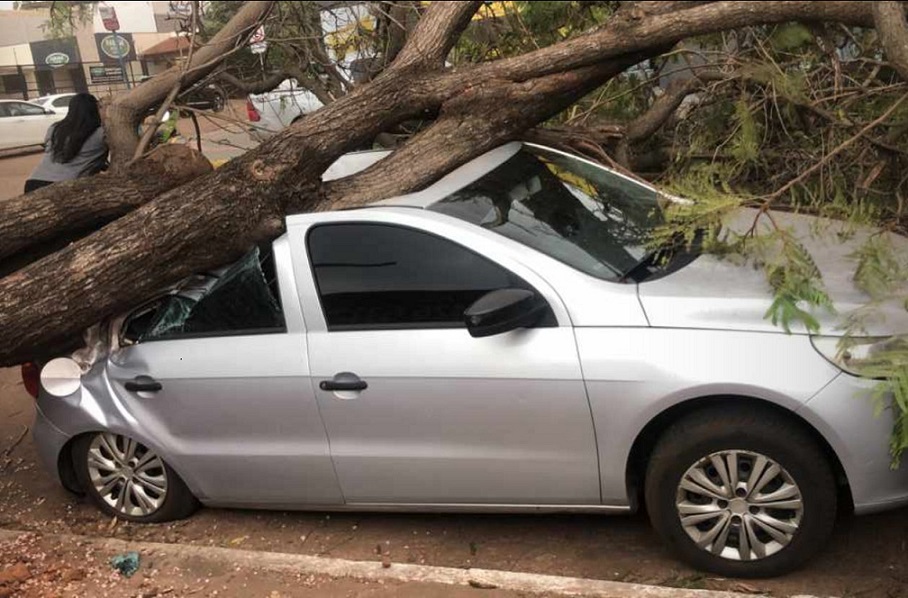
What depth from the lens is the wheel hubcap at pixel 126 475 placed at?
411 centimetres

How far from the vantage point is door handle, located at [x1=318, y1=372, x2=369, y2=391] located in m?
3.45

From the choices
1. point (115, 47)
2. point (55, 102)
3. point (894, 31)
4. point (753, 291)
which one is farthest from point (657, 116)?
point (55, 102)

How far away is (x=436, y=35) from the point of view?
518 cm

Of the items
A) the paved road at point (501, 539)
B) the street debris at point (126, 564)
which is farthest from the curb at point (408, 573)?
the paved road at point (501, 539)

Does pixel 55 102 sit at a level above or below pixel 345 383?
above

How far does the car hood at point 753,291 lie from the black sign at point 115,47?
12.8m

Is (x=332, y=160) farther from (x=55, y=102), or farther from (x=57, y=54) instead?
(x=55, y=102)

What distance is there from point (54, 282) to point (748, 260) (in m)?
3.09

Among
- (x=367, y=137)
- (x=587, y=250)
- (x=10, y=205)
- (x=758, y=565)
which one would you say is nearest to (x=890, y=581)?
(x=758, y=565)

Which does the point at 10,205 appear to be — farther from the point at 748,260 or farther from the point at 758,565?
the point at 758,565

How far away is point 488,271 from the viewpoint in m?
3.37

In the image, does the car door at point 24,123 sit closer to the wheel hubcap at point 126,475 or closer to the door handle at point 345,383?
the wheel hubcap at point 126,475

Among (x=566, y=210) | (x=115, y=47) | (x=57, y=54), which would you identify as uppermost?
(x=57, y=54)

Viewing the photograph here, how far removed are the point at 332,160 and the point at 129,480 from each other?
1.91 metres
